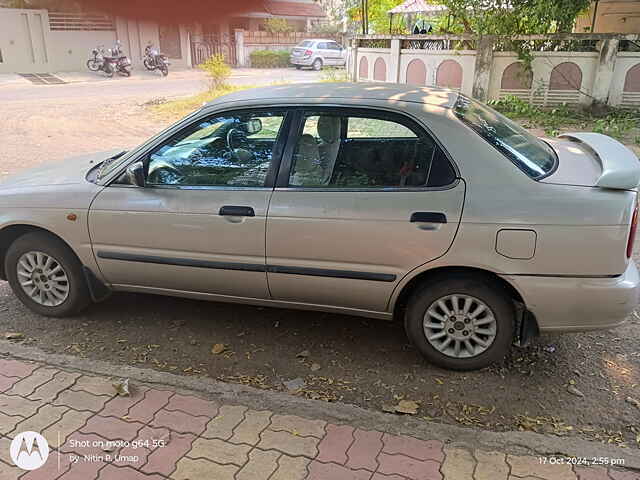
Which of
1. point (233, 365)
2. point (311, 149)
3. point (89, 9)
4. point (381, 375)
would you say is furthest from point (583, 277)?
point (89, 9)

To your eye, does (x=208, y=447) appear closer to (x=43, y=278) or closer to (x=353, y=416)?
(x=353, y=416)

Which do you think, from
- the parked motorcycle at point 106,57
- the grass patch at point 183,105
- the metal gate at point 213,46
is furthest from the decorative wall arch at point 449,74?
the metal gate at point 213,46

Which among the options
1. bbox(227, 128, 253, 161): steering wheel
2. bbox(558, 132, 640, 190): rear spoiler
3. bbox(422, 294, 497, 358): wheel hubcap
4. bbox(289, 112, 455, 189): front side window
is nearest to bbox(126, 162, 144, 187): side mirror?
bbox(227, 128, 253, 161): steering wheel

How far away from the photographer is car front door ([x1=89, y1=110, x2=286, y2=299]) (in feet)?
10.8

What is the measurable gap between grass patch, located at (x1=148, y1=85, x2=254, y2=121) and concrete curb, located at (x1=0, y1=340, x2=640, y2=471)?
10.1 meters

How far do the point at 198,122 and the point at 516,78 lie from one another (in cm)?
1010

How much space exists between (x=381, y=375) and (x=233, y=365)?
89 cm

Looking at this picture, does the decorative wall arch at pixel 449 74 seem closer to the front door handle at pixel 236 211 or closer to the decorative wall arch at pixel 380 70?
the decorative wall arch at pixel 380 70

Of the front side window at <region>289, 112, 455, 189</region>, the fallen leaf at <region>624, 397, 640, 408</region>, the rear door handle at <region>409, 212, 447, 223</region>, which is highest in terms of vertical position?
the front side window at <region>289, 112, 455, 189</region>

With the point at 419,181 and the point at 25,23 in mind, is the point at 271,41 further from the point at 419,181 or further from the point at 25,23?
the point at 419,181

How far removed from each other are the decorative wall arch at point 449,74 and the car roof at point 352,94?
9.42 m

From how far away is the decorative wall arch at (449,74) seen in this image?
1242cm

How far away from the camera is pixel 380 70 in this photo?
14234mm

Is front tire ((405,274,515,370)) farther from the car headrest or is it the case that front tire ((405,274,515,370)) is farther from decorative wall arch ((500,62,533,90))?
decorative wall arch ((500,62,533,90))
